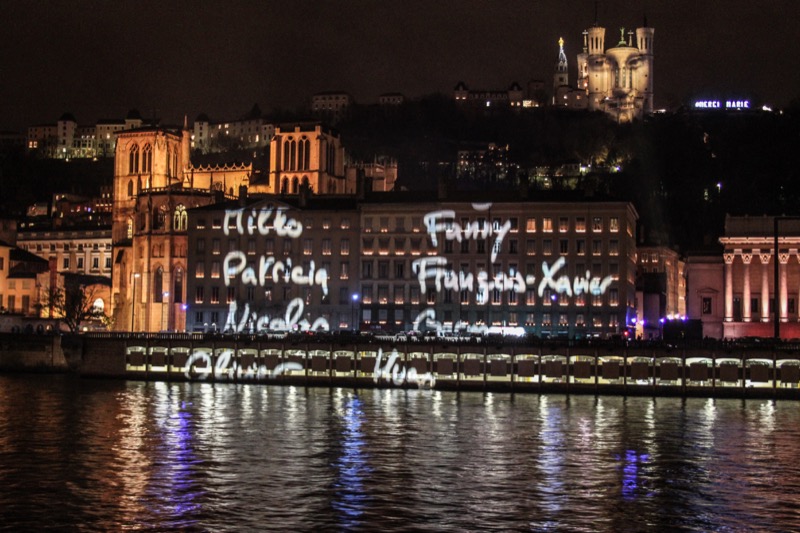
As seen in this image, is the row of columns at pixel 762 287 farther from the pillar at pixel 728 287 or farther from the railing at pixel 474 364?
the railing at pixel 474 364

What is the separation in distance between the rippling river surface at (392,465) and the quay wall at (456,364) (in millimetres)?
5871

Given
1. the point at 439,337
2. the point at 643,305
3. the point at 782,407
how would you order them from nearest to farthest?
the point at 782,407
the point at 439,337
the point at 643,305

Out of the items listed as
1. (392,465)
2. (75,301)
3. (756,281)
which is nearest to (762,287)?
(756,281)

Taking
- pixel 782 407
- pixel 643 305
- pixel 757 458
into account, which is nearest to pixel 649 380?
pixel 782 407

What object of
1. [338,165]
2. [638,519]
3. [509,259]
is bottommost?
[638,519]

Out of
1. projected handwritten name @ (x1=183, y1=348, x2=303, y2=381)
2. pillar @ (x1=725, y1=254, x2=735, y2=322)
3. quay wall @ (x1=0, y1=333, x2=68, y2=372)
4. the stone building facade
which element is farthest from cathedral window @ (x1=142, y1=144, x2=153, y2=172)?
pillar @ (x1=725, y1=254, x2=735, y2=322)

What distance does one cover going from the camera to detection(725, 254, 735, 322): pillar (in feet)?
374

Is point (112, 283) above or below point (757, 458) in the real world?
above

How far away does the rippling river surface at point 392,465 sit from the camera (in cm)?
4119

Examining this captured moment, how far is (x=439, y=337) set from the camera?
9444 centimetres

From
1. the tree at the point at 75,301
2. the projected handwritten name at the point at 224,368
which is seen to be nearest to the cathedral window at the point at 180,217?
the tree at the point at 75,301

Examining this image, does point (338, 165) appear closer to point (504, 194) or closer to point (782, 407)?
point (504, 194)

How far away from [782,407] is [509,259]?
1395 inches

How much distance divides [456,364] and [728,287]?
124 feet
